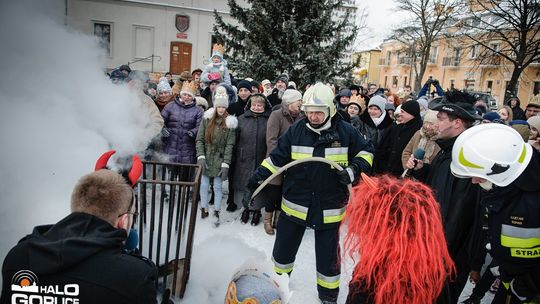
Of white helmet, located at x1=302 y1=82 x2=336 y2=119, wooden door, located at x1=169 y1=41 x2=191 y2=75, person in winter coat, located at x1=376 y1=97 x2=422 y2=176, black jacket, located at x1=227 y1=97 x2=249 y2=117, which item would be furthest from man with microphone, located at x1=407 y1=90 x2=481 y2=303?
wooden door, located at x1=169 y1=41 x2=191 y2=75

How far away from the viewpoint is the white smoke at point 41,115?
8.67 feet

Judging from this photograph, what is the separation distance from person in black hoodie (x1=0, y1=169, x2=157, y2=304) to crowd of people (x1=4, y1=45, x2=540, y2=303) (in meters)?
0.11

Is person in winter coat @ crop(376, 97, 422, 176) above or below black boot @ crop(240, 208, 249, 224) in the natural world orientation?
above

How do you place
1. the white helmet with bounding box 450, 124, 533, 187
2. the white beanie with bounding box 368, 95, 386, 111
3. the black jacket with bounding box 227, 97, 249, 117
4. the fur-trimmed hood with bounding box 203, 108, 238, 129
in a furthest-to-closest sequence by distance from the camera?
the black jacket with bounding box 227, 97, 249, 117 < the white beanie with bounding box 368, 95, 386, 111 < the fur-trimmed hood with bounding box 203, 108, 238, 129 < the white helmet with bounding box 450, 124, 533, 187

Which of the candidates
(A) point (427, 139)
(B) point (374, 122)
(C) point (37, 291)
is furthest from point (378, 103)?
(C) point (37, 291)

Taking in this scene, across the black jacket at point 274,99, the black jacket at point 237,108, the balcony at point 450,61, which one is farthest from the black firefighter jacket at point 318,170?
the balcony at point 450,61

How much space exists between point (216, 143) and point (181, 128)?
1.96 ft

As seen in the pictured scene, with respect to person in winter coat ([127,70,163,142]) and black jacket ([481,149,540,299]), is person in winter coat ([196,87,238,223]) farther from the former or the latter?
black jacket ([481,149,540,299])

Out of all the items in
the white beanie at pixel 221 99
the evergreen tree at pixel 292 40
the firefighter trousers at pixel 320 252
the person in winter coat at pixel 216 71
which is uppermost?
the evergreen tree at pixel 292 40

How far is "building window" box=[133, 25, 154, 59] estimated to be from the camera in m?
20.7

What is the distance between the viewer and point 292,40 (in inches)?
435

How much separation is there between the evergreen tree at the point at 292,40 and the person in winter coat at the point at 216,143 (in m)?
6.11

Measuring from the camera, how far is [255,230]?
5.18 m

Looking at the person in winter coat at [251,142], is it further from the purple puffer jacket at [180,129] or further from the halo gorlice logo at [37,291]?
the halo gorlice logo at [37,291]
